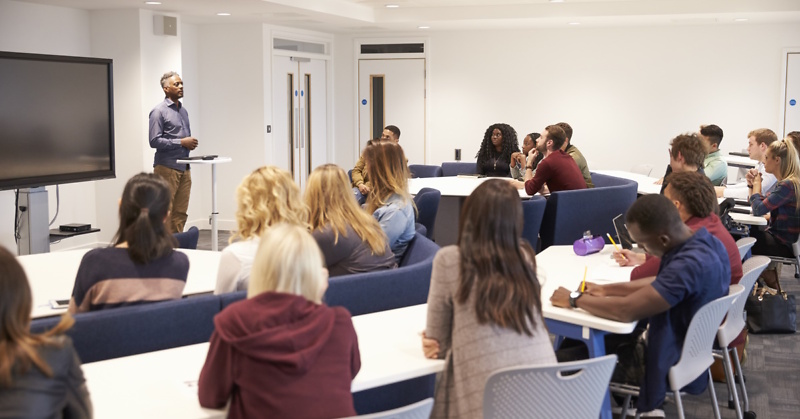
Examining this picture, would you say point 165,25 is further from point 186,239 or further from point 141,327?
point 141,327

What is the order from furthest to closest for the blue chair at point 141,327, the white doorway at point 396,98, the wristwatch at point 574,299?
the white doorway at point 396,98 → the wristwatch at point 574,299 → the blue chair at point 141,327

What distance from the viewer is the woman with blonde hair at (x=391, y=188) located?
4.69 meters

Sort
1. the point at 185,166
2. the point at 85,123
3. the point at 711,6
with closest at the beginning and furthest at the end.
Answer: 1. the point at 85,123
2. the point at 185,166
3. the point at 711,6

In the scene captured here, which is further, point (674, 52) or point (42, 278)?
point (674, 52)

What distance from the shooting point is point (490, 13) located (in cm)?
1082

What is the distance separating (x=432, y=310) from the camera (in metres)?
2.84

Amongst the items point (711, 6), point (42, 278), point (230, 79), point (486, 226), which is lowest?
point (42, 278)

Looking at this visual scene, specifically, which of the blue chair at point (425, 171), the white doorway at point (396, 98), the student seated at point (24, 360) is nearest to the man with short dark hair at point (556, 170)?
the blue chair at point (425, 171)

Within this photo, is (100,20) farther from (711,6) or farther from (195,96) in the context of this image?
(711,6)

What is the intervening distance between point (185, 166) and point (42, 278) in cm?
456

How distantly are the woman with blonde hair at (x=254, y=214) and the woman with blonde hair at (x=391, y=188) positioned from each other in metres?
1.04

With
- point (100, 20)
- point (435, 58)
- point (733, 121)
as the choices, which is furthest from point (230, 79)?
point (733, 121)

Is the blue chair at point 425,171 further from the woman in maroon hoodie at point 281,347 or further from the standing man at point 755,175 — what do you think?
the woman in maroon hoodie at point 281,347

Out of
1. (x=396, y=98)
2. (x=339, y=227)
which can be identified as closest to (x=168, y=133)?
(x=339, y=227)
